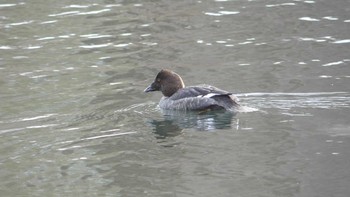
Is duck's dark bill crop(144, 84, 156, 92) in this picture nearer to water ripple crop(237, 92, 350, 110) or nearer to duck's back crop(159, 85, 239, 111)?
duck's back crop(159, 85, 239, 111)

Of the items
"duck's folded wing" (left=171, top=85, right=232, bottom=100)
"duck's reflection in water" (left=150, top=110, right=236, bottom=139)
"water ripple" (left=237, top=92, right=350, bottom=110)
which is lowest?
"duck's reflection in water" (left=150, top=110, right=236, bottom=139)

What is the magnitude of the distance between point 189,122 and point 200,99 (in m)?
0.51

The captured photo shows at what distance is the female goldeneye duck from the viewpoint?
14.0m

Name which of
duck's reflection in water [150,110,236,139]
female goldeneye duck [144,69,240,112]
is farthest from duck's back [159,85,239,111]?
duck's reflection in water [150,110,236,139]

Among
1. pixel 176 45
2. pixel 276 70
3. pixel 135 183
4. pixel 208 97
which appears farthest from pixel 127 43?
pixel 135 183

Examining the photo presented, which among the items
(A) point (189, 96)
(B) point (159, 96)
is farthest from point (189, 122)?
(B) point (159, 96)

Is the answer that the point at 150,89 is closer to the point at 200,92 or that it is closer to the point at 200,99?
the point at 200,92

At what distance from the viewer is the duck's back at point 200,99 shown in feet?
45.8

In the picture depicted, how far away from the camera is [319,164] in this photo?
1158 cm

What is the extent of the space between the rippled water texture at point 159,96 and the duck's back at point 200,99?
187 millimetres

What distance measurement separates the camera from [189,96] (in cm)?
1452

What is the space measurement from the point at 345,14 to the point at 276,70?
15.4 feet

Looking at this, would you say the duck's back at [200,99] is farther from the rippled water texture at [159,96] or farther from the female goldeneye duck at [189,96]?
the rippled water texture at [159,96]

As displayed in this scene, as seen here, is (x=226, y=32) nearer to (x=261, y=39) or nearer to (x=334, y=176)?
(x=261, y=39)
